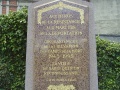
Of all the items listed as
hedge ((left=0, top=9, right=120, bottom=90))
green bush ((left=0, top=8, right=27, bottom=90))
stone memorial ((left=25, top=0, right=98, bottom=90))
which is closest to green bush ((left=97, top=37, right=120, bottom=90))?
hedge ((left=0, top=9, right=120, bottom=90))

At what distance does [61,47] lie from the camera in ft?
20.8

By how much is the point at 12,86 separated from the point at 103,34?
8.04 metres

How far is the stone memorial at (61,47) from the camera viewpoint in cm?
616

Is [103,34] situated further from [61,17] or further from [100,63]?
[61,17]

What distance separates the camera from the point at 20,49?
8.45 meters

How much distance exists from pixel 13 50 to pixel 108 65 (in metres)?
2.64

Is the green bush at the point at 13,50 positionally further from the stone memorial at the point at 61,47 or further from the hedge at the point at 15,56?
the stone memorial at the point at 61,47

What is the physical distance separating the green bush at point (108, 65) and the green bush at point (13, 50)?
2.09 m

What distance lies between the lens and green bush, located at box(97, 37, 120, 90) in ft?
28.8

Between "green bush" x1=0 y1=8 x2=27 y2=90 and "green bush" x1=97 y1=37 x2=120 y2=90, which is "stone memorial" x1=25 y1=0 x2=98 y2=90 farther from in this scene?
Result: "green bush" x1=97 y1=37 x2=120 y2=90

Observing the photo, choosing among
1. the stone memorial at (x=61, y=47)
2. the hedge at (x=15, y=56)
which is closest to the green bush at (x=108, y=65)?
the hedge at (x=15, y=56)

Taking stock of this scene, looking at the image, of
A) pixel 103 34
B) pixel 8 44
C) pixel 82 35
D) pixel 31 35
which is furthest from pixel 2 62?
pixel 103 34

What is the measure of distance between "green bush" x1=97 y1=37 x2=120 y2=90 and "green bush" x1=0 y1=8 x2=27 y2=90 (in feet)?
6.87

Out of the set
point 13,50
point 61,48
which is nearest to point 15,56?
point 13,50
